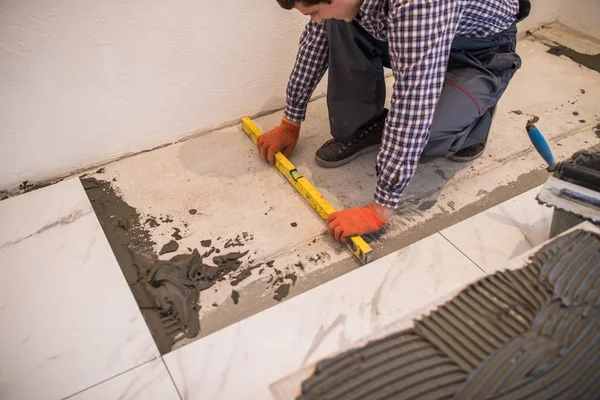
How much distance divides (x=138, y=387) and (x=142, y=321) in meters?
0.19

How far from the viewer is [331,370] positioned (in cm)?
86

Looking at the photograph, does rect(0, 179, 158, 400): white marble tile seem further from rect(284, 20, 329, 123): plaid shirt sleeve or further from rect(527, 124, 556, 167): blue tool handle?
rect(527, 124, 556, 167): blue tool handle

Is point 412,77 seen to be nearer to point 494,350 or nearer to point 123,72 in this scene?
point 494,350

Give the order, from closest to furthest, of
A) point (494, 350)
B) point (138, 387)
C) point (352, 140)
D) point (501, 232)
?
point (494, 350)
point (138, 387)
point (501, 232)
point (352, 140)

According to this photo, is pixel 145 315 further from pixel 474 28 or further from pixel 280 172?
pixel 474 28

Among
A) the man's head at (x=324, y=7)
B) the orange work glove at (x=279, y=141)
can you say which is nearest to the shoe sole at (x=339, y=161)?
the orange work glove at (x=279, y=141)

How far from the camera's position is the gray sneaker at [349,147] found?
71.4 inches

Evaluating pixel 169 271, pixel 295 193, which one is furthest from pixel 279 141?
pixel 169 271

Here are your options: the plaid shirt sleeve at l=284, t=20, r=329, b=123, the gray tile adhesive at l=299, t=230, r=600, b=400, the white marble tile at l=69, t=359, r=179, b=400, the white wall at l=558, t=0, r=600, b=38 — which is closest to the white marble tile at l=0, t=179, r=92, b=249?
the white marble tile at l=69, t=359, r=179, b=400

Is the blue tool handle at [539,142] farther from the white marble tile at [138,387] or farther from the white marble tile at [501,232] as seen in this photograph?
the white marble tile at [138,387]

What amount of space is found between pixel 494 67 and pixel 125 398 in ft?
4.73

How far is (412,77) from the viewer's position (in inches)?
51.1

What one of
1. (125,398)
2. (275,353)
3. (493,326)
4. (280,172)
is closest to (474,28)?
(280,172)

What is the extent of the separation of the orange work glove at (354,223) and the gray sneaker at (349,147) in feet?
1.14
